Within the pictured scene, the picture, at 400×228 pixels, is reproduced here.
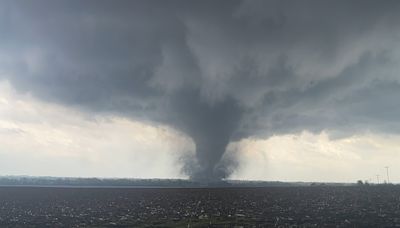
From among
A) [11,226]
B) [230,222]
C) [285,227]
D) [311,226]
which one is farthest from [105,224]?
[311,226]

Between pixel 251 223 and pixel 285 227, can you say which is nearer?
pixel 285 227

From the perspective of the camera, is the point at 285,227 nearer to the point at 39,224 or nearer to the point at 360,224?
the point at 360,224

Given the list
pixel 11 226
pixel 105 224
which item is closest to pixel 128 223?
pixel 105 224

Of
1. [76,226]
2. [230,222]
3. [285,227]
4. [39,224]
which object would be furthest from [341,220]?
[39,224]

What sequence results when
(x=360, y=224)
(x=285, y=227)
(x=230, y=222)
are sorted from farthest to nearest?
(x=230, y=222), (x=360, y=224), (x=285, y=227)

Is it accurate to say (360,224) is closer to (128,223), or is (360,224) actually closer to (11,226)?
(128,223)

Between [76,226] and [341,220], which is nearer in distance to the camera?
[76,226]

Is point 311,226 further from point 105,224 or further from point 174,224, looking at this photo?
point 105,224

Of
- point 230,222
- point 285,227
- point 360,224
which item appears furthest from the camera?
point 230,222
